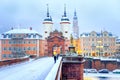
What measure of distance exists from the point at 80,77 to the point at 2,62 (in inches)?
278

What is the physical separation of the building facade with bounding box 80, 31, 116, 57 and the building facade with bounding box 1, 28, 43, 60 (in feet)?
69.2

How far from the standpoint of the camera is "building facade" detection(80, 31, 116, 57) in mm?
114062

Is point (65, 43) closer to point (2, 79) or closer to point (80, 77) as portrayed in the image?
point (80, 77)

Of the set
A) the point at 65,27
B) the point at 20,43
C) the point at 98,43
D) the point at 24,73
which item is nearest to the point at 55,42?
the point at 65,27

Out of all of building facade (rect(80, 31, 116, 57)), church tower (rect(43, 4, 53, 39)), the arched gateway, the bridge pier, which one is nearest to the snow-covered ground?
the bridge pier

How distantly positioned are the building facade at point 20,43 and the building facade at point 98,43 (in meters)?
21.1

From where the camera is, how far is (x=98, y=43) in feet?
375

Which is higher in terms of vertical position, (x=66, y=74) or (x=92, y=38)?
(x=92, y=38)

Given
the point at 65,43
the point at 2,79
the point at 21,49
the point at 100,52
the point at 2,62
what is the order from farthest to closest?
the point at 100,52 → the point at 21,49 → the point at 65,43 → the point at 2,62 → the point at 2,79

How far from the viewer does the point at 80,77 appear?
1164 inches

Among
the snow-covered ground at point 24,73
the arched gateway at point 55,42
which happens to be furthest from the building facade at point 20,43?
the snow-covered ground at point 24,73

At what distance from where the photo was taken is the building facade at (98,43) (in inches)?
4491

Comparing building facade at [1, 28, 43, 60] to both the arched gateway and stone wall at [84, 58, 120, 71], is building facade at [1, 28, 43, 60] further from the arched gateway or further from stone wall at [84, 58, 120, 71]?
stone wall at [84, 58, 120, 71]

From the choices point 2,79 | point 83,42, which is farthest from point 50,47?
point 2,79
